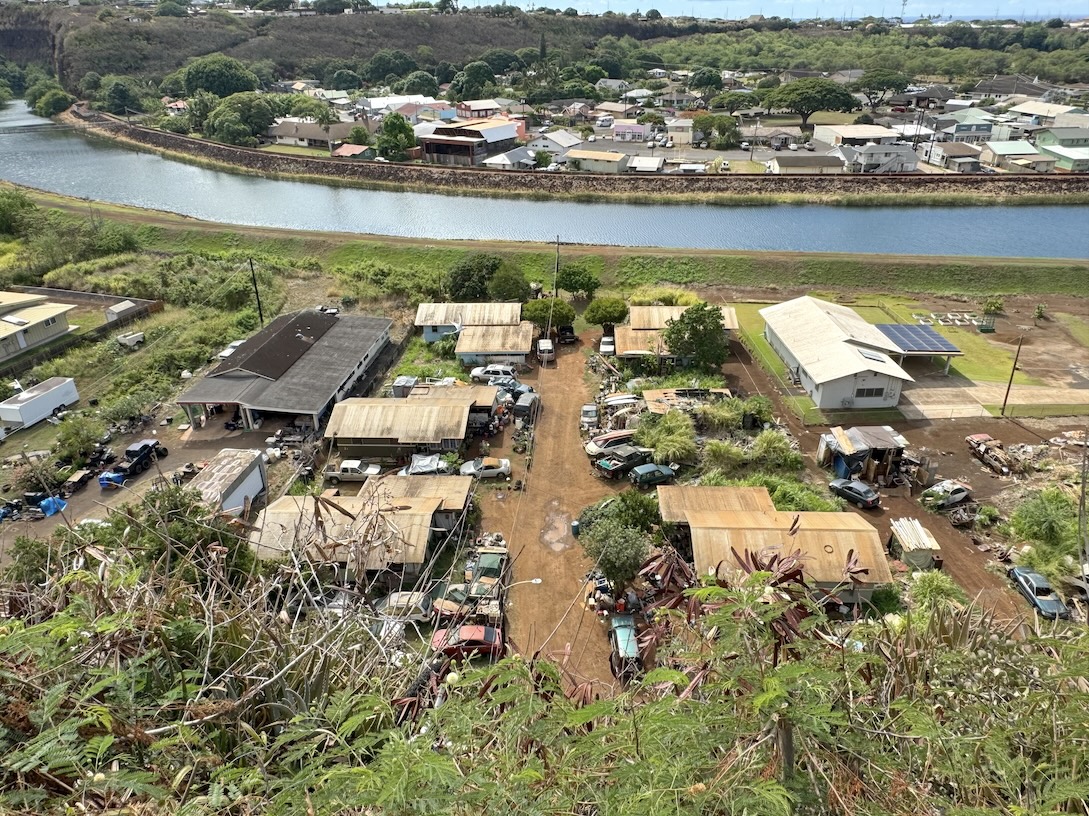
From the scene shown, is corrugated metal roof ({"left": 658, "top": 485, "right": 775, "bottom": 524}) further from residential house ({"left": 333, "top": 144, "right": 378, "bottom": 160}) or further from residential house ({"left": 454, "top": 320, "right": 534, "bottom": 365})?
residential house ({"left": 333, "top": 144, "right": 378, "bottom": 160})

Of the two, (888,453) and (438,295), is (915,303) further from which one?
(438,295)

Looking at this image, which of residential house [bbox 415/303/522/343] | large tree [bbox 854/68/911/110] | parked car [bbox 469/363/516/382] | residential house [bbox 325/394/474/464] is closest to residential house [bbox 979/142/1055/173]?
large tree [bbox 854/68/911/110]

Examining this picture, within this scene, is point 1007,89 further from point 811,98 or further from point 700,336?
point 700,336

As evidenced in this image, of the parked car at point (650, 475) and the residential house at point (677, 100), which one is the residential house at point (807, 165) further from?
the parked car at point (650, 475)

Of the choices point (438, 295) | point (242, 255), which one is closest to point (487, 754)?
point (438, 295)

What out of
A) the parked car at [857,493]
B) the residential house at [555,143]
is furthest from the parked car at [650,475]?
the residential house at [555,143]
